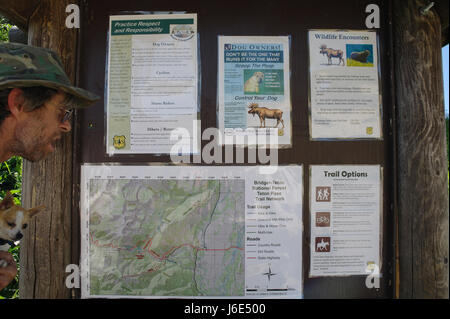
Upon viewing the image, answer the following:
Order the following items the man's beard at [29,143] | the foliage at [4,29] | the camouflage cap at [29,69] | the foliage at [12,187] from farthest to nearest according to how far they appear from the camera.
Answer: the foliage at [4,29], the foliage at [12,187], the man's beard at [29,143], the camouflage cap at [29,69]

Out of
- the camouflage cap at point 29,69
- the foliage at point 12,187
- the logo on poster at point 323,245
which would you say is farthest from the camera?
the foliage at point 12,187

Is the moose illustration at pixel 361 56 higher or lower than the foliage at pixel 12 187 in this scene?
higher

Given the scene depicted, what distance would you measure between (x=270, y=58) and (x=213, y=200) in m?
1.16

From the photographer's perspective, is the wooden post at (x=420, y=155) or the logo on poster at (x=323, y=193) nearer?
the wooden post at (x=420, y=155)

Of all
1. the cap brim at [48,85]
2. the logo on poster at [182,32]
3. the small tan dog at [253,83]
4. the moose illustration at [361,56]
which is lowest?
the cap brim at [48,85]

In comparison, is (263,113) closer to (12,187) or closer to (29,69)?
(29,69)

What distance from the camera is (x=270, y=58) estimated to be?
83.4 inches

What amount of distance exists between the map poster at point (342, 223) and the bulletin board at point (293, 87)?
1.7 inches

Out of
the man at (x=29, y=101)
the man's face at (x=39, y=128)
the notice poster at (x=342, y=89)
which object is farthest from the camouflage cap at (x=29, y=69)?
the notice poster at (x=342, y=89)

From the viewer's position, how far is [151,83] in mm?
2096

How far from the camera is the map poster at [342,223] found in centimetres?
208

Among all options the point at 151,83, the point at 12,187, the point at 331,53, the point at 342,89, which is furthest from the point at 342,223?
the point at 12,187

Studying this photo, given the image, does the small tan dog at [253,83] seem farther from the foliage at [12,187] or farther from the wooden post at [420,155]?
the foliage at [12,187]
